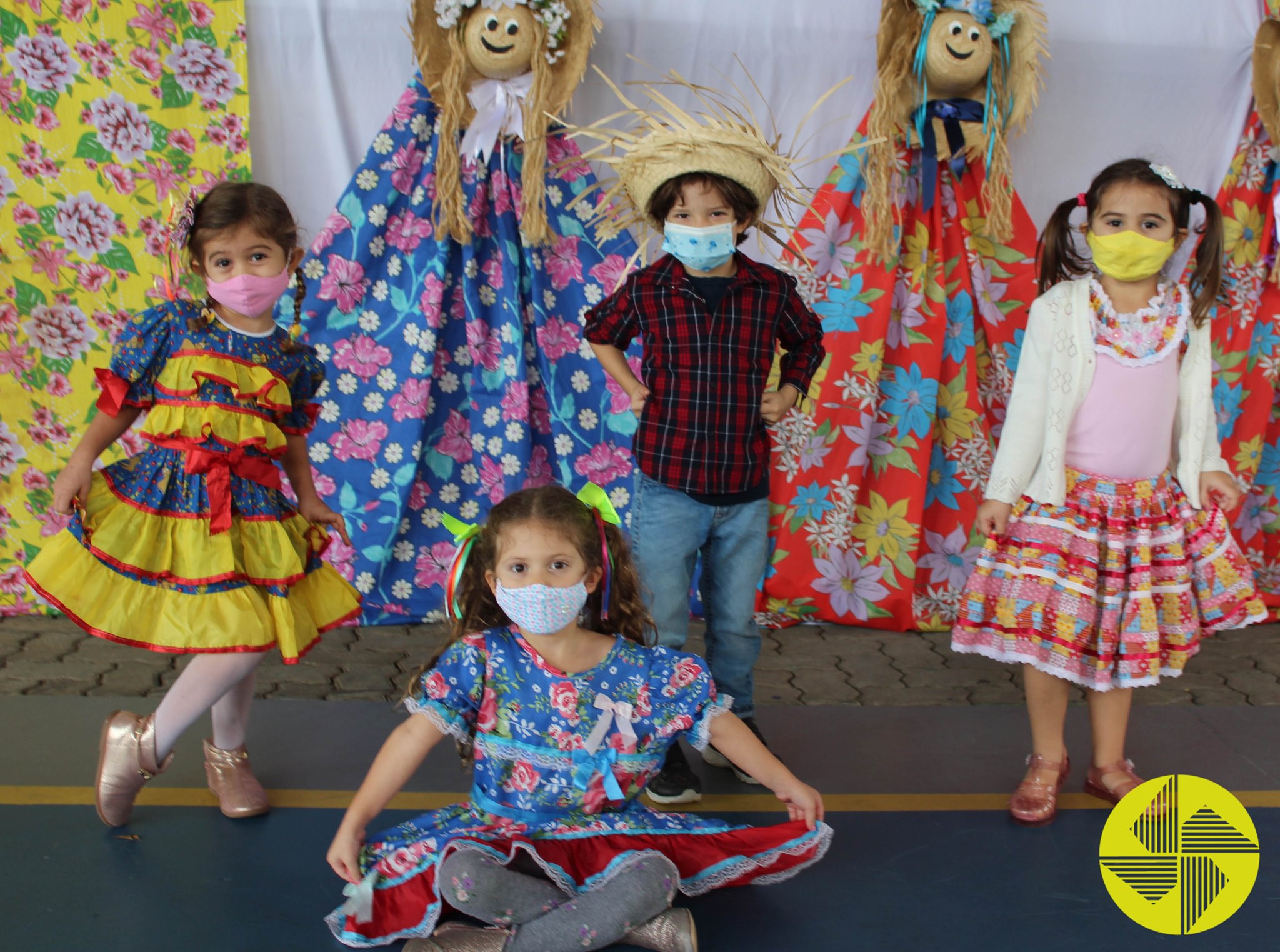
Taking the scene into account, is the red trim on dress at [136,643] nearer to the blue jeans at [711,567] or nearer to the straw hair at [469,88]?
the blue jeans at [711,567]

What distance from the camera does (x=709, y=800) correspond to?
2.53 m

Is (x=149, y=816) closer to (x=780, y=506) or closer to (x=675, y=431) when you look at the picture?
(x=675, y=431)

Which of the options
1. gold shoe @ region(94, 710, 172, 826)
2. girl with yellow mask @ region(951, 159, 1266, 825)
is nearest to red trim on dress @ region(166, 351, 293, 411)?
gold shoe @ region(94, 710, 172, 826)

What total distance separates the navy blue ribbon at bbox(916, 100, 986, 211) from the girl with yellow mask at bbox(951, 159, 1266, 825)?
3.55 feet

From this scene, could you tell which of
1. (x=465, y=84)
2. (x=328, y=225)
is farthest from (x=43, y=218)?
(x=465, y=84)

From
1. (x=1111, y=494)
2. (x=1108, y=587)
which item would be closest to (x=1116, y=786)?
(x=1108, y=587)

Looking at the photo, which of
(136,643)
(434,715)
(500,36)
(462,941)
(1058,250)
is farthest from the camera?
(500,36)

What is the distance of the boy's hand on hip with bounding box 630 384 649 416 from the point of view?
100 inches

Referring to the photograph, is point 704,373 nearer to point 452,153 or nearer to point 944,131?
Answer: point 452,153

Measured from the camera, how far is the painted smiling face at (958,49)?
3.32 meters

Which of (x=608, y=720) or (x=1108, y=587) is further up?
(x=1108, y=587)

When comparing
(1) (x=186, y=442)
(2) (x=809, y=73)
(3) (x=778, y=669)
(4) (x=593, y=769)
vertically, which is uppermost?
(2) (x=809, y=73)

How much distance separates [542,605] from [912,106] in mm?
2246

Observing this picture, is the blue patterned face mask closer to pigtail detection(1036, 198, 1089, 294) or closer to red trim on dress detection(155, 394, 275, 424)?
red trim on dress detection(155, 394, 275, 424)
